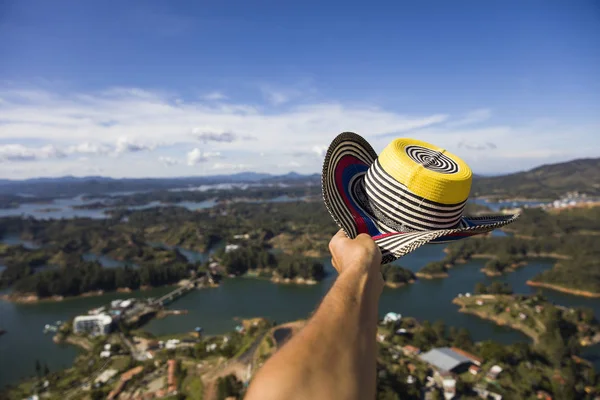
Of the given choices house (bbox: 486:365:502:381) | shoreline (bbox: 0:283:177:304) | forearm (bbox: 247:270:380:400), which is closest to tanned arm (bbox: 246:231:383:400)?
forearm (bbox: 247:270:380:400)

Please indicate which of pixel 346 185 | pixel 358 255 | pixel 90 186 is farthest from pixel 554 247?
pixel 90 186

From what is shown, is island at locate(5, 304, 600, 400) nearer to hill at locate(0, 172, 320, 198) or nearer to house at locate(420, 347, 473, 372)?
house at locate(420, 347, 473, 372)

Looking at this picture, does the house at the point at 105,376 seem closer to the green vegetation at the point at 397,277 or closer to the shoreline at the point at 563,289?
the green vegetation at the point at 397,277

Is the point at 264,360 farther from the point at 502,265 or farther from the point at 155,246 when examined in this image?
the point at 155,246

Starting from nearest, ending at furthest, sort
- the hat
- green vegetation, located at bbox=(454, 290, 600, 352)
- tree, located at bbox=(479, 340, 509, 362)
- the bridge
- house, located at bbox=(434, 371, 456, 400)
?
the hat, house, located at bbox=(434, 371, 456, 400), tree, located at bbox=(479, 340, 509, 362), green vegetation, located at bbox=(454, 290, 600, 352), the bridge

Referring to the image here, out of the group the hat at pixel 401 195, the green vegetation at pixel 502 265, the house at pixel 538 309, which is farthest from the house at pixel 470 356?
the green vegetation at pixel 502 265
